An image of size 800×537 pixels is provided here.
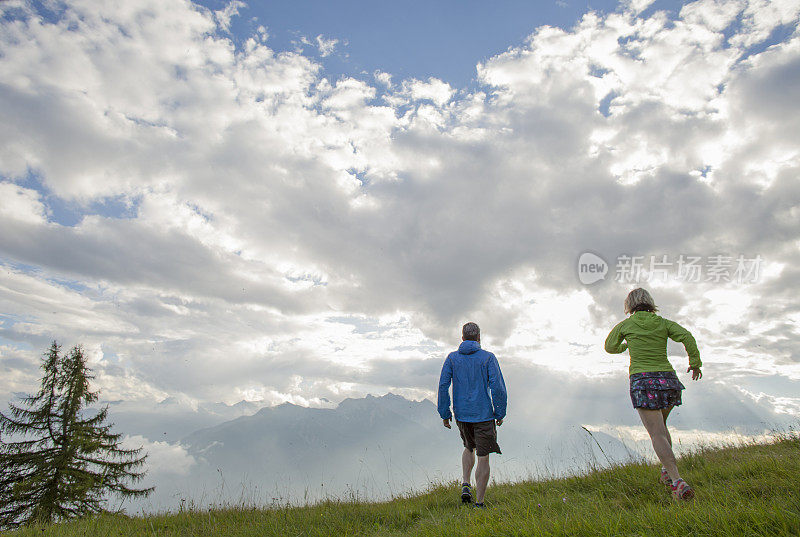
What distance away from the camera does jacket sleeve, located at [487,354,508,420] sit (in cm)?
617

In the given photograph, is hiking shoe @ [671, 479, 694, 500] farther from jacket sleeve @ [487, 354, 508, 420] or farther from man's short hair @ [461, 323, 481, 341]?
man's short hair @ [461, 323, 481, 341]

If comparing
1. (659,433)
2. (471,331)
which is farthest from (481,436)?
(659,433)

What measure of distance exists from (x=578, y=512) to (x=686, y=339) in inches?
111

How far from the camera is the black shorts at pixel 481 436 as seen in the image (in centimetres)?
610

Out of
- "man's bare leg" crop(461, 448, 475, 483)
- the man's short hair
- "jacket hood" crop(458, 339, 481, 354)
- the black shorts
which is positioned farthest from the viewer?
the man's short hair

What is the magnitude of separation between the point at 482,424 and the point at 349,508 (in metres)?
2.45

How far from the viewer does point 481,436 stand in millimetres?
6160

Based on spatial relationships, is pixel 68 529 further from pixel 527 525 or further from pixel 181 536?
pixel 527 525

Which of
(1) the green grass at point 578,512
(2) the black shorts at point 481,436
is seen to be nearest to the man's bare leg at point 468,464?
(2) the black shorts at point 481,436

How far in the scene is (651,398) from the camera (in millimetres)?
5062

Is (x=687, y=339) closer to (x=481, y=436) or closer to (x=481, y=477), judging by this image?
(x=481, y=436)

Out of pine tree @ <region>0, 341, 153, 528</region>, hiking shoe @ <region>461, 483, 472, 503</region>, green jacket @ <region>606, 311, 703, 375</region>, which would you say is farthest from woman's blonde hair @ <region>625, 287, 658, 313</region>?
pine tree @ <region>0, 341, 153, 528</region>

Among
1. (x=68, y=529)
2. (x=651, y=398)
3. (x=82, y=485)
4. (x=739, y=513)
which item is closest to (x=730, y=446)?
(x=651, y=398)

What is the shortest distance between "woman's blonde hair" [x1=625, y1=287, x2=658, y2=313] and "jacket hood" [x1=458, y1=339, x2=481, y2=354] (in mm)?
2346
